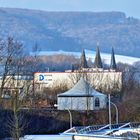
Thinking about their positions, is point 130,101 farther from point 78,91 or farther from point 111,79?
point 111,79

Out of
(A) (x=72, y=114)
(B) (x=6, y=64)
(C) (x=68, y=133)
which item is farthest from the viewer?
(A) (x=72, y=114)

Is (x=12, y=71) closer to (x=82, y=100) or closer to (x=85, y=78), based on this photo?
(x=82, y=100)

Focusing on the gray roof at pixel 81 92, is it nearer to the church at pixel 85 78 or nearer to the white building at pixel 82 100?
the white building at pixel 82 100

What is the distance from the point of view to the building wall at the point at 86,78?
8106cm

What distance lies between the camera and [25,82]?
2312 inches

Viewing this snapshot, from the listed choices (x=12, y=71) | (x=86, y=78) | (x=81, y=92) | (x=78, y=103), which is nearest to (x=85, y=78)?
(x=86, y=78)

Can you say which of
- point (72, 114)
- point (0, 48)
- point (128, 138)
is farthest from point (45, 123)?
point (128, 138)

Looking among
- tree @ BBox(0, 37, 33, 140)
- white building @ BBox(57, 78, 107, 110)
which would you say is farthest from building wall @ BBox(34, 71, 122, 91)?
tree @ BBox(0, 37, 33, 140)

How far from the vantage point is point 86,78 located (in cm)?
7931

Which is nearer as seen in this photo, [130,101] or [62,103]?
[130,101]

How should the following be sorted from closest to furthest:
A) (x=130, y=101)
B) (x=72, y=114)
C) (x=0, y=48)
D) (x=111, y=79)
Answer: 1. (x=0, y=48)
2. (x=72, y=114)
3. (x=130, y=101)
4. (x=111, y=79)

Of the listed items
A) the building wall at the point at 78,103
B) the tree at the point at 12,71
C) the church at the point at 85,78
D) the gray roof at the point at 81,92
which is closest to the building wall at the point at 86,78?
the church at the point at 85,78

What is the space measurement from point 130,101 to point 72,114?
725 centimetres

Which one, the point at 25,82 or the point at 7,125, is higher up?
the point at 25,82
